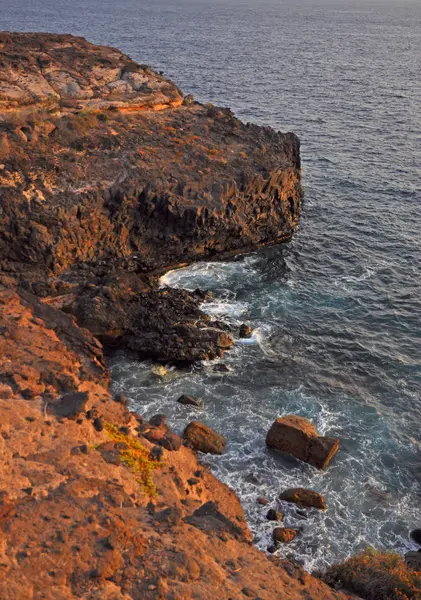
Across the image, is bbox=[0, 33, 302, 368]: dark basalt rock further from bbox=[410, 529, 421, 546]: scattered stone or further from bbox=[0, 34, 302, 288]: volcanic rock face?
bbox=[410, 529, 421, 546]: scattered stone

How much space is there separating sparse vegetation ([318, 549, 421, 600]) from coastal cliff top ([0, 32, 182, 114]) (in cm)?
5386

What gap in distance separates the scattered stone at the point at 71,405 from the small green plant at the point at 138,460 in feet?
5.89

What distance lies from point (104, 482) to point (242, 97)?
95317 millimetres

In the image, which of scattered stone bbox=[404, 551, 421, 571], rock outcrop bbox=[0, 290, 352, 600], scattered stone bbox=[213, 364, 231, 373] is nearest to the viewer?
rock outcrop bbox=[0, 290, 352, 600]

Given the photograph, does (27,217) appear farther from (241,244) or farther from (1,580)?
(1,580)

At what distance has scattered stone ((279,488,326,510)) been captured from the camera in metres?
37.1

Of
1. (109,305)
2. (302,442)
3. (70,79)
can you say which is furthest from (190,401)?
(70,79)

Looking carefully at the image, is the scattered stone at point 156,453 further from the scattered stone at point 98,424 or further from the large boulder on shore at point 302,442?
the large boulder on shore at point 302,442

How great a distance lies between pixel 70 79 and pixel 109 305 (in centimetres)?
3372

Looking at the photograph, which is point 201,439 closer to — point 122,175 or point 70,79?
point 122,175

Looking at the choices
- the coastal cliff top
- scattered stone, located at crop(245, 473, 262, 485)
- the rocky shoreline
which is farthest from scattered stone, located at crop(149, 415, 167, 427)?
the coastal cliff top

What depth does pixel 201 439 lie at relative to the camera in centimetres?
4034

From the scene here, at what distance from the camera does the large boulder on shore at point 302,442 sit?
39969 millimetres

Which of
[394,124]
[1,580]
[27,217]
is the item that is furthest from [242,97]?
[1,580]
